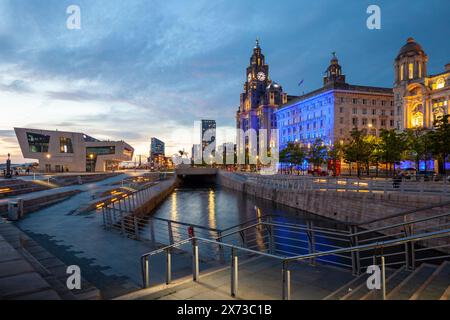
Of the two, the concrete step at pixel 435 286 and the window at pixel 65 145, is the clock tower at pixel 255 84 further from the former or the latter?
the concrete step at pixel 435 286

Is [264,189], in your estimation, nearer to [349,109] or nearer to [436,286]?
[436,286]

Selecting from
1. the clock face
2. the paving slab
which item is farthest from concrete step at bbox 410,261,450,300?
the clock face

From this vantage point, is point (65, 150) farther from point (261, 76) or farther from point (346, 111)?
point (261, 76)

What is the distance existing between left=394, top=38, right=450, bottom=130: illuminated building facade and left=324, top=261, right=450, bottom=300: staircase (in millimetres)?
69864

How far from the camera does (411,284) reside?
7.04 meters

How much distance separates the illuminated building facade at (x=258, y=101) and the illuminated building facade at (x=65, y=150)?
82085 millimetres

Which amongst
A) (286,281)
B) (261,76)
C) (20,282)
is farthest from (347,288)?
(261,76)

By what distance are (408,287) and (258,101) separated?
583ft

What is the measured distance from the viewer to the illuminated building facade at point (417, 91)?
65938 mm

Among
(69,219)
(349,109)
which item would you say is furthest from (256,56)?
(69,219)

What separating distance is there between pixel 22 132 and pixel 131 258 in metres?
72.8

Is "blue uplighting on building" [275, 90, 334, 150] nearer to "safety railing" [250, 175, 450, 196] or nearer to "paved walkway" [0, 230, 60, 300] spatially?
"safety railing" [250, 175, 450, 196]

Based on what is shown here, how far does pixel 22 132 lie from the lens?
69312 mm

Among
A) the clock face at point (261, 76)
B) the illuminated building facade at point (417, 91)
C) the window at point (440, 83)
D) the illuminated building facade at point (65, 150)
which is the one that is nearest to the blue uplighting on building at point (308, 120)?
the illuminated building facade at point (417, 91)
